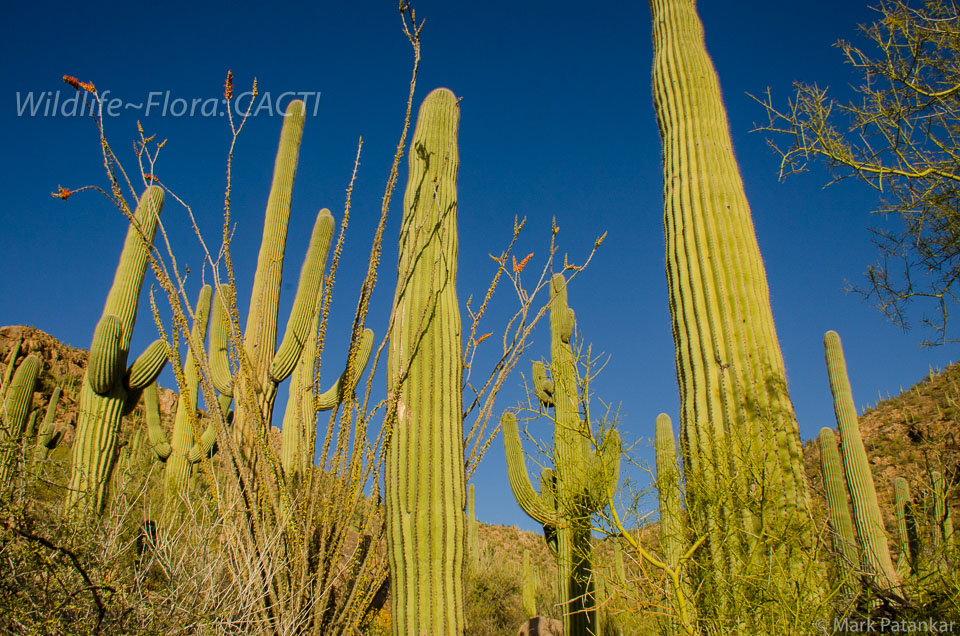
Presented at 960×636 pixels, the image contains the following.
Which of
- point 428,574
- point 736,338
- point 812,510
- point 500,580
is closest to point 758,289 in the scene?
point 736,338

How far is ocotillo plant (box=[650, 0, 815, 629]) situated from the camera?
228cm

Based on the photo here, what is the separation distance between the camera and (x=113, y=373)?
569 centimetres

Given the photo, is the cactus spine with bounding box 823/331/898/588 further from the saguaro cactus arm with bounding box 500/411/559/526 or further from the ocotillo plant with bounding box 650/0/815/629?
the ocotillo plant with bounding box 650/0/815/629

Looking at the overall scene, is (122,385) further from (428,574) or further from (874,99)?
(874,99)


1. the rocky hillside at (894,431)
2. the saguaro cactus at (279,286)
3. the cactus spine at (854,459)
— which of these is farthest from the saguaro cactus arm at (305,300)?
the rocky hillside at (894,431)

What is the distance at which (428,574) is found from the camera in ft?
7.85

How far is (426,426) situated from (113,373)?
454cm

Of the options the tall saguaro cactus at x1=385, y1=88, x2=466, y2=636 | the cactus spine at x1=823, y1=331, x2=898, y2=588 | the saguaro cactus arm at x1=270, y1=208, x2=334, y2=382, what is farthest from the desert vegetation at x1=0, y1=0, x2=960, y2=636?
the cactus spine at x1=823, y1=331, x2=898, y2=588

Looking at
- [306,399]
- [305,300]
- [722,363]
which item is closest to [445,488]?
[722,363]

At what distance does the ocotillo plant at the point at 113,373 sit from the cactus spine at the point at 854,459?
8825 mm

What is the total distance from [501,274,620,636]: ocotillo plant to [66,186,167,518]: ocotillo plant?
3.82 metres

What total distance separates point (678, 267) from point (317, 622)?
7.64 feet

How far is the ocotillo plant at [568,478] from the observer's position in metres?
2.54

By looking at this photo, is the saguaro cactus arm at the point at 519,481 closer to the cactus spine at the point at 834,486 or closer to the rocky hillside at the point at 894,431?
the cactus spine at the point at 834,486
